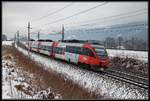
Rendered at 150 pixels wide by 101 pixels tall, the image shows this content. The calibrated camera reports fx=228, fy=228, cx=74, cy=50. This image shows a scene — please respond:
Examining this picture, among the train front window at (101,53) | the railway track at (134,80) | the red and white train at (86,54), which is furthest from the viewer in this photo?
the train front window at (101,53)

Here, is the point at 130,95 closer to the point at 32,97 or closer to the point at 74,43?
the point at 32,97

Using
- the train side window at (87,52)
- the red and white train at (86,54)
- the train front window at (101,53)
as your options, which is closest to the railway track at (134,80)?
the red and white train at (86,54)

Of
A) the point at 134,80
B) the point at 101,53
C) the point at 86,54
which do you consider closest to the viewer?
the point at 134,80

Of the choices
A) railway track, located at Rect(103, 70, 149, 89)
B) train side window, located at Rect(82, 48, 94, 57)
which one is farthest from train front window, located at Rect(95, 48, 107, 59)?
railway track, located at Rect(103, 70, 149, 89)

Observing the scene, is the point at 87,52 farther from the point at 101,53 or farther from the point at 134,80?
the point at 134,80

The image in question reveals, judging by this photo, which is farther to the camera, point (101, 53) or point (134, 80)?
point (101, 53)

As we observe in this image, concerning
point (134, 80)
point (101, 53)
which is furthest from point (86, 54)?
point (134, 80)

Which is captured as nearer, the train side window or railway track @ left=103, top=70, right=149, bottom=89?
railway track @ left=103, top=70, right=149, bottom=89

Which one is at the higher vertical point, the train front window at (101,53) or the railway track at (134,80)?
the train front window at (101,53)

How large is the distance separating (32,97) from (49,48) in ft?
90.1

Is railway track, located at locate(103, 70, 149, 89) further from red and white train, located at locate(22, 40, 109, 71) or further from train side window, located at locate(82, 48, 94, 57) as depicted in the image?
train side window, located at locate(82, 48, 94, 57)

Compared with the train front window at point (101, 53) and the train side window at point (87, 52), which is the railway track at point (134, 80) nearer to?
the train front window at point (101, 53)

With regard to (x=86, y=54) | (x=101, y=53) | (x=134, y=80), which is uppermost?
(x=101, y=53)

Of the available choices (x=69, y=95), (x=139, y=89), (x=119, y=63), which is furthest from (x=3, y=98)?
(x=119, y=63)
